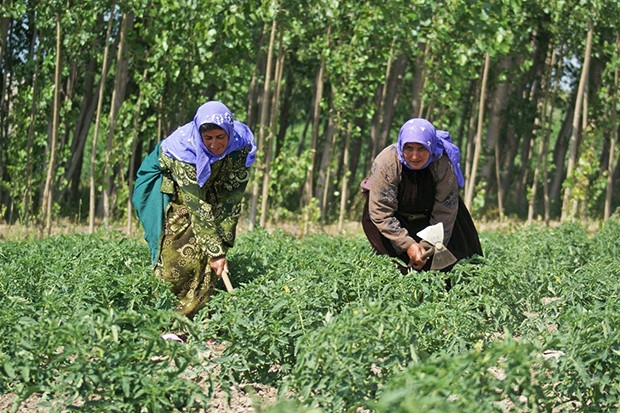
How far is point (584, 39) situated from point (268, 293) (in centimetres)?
950

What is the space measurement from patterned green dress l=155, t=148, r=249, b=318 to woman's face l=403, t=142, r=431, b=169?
0.94 m

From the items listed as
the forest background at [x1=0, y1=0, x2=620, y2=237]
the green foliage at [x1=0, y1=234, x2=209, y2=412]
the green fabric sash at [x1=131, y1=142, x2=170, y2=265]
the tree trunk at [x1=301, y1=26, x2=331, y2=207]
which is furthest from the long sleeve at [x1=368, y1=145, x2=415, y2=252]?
the tree trunk at [x1=301, y1=26, x2=331, y2=207]

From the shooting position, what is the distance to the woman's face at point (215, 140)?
5.37 meters

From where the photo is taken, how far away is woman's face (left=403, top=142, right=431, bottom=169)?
5520mm

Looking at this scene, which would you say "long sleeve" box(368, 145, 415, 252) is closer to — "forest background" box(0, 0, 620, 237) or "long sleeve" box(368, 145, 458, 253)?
"long sleeve" box(368, 145, 458, 253)

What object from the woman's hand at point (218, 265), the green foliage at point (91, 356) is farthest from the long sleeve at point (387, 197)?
the green foliage at point (91, 356)

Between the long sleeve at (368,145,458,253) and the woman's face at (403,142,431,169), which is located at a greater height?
the woman's face at (403,142,431,169)

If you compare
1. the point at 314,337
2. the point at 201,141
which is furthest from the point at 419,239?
the point at 314,337

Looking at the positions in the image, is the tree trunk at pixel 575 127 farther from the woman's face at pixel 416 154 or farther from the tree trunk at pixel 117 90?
the woman's face at pixel 416 154

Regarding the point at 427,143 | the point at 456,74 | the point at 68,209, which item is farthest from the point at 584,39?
the point at 427,143

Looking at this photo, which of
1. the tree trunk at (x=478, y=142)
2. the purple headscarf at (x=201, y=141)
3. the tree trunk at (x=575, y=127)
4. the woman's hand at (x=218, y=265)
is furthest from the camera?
the tree trunk at (x=575, y=127)

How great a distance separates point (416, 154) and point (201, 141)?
120cm

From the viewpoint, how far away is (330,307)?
15.0 feet

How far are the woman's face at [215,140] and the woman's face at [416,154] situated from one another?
1012 mm
